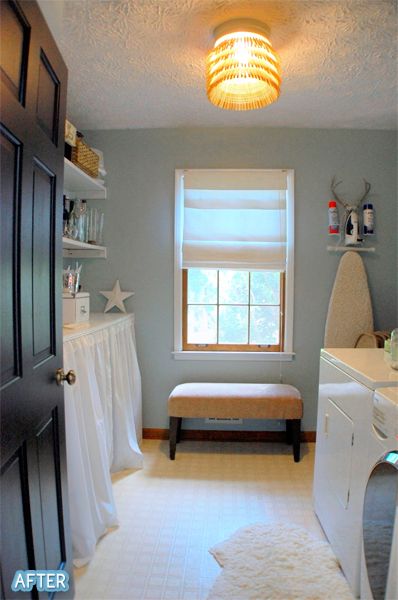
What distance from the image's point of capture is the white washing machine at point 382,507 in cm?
98

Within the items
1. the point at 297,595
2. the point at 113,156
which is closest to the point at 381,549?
the point at 297,595

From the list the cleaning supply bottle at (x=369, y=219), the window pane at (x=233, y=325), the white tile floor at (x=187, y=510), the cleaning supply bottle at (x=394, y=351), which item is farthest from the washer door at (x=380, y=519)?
the cleaning supply bottle at (x=369, y=219)

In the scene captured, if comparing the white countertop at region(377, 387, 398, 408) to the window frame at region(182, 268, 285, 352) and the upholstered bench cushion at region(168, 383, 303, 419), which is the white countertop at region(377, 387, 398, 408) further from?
the window frame at region(182, 268, 285, 352)

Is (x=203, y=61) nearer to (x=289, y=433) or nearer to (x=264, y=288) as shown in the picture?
(x=264, y=288)

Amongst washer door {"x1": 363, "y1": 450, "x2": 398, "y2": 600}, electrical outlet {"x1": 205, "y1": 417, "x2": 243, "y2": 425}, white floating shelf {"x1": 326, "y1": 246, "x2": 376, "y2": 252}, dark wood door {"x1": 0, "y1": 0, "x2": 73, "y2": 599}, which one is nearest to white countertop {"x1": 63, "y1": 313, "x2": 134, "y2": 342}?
dark wood door {"x1": 0, "y1": 0, "x2": 73, "y2": 599}

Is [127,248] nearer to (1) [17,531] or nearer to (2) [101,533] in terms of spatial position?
(2) [101,533]

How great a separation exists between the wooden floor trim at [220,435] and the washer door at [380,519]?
5.08 ft

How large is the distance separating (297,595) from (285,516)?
50 cm

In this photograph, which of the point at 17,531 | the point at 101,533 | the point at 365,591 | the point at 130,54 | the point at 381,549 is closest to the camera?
the point at 17,531

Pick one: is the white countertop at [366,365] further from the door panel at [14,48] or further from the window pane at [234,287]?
the door panel at [14,48]

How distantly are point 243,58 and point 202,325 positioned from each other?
1.81 metres

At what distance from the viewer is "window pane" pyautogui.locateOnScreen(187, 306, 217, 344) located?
282 centimetres

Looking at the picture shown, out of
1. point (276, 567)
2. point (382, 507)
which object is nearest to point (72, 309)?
point (276, 567)

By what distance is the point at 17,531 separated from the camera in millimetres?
930
